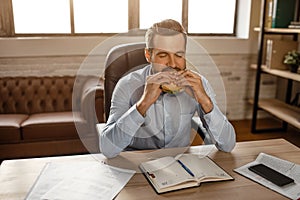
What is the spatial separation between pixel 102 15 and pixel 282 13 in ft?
6.06

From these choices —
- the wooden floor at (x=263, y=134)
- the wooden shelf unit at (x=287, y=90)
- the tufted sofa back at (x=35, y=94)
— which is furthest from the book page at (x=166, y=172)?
the wooden floor at (x=263, y=134)

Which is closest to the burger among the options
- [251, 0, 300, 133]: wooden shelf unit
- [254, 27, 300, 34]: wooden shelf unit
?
[251, 0, 300, 133]: wooden shelf unit

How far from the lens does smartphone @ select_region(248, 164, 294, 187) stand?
1.06 metres

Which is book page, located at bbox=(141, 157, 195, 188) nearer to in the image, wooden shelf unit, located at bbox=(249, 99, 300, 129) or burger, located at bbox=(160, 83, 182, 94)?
burger, located at bbox=(160, 83, 182, 94)

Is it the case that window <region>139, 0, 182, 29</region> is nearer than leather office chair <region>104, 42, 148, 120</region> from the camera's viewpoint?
No

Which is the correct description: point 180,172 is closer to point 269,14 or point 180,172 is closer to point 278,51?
point 278,51

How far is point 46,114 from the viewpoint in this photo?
9.38 ft

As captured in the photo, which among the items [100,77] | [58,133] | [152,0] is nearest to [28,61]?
[100,77]

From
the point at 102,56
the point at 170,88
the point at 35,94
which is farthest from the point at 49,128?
the point at 170,88

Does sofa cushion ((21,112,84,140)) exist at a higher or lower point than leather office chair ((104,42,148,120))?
lower

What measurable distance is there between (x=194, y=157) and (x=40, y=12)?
8.81ft

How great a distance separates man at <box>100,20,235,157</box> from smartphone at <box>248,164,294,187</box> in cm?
17

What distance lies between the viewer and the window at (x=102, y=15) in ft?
10.7

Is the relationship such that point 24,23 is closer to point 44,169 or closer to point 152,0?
point 152,0
